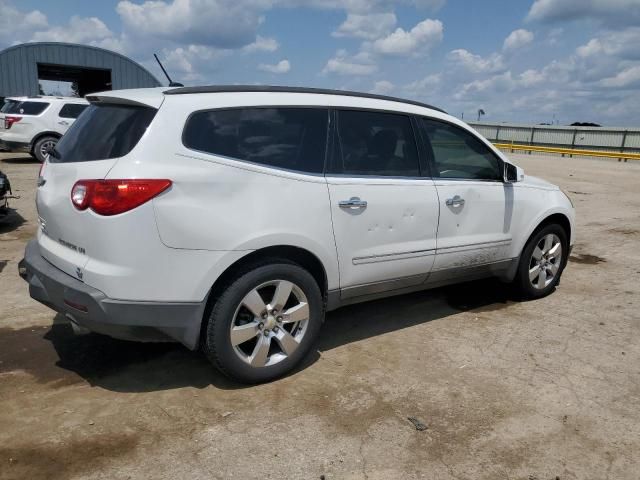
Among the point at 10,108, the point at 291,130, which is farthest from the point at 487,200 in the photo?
the point at 10,108

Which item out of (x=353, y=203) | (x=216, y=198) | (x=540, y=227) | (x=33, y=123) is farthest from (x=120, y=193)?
(x=33, y=123)

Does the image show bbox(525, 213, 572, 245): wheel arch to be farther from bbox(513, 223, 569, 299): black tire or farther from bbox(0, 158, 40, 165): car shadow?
bbox(0, 158, 40, 165): car shadow

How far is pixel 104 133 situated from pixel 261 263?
3.92 ft

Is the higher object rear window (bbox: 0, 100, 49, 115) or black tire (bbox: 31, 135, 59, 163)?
rear window (bbox: 0, 100, 49, 115)

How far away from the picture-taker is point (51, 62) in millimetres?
30875

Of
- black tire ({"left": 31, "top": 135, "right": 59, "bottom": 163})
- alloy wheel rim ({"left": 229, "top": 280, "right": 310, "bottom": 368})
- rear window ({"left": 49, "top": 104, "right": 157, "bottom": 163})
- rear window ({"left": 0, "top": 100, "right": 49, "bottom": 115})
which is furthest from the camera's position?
black tire ({"left": 31, "top": 135, "right": 59, "bottom": 163})

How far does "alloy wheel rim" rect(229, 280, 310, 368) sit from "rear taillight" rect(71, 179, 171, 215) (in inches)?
31.9

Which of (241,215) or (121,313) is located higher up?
(241,215)

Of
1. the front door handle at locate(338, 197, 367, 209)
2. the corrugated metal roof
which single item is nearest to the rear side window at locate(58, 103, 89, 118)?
the front door handle at locate(338, 197, 367, 209)

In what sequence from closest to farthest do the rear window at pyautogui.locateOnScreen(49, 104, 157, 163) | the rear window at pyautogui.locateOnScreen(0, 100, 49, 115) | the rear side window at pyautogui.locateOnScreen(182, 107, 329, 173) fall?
the rear window at pyautogui.locateOnScreen(49, 104, 157, 163) → the rear side window at pyautogui.locateOnScreen(182, 107, 329, 173) → the rear window at pyautogui.locateOnScreen(0, 100, 49, 115)

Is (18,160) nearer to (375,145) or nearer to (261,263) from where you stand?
(375,145)

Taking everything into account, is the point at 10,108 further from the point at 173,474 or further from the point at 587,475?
the point at 587,475

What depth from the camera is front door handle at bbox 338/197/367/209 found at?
143 inches

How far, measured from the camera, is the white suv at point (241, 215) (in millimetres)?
3006
